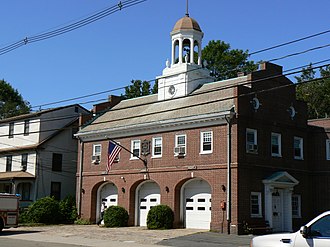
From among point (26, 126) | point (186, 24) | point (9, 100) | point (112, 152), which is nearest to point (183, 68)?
point (186, 24)

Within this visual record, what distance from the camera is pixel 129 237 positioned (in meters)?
28.3

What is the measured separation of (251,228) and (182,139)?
7349mm

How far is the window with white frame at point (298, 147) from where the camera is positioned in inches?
1395

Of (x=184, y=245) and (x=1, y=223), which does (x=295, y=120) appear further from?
(x=1, y=223)

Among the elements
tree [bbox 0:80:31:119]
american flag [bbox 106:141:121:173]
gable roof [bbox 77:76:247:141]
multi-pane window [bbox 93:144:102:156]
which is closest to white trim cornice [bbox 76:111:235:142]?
gable roof [bbox 77:76:247:141]

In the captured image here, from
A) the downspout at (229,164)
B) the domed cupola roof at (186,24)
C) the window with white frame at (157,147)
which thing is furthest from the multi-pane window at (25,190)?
the downspout at (229,164)

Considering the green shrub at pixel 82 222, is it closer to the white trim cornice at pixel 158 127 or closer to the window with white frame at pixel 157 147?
the white trim cornice at pixel 158 127

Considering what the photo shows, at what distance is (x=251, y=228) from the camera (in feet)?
99.1

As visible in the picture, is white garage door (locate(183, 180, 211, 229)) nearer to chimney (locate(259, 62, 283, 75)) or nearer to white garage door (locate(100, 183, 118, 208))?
white garage door (locate(100, 183, 118, 208))

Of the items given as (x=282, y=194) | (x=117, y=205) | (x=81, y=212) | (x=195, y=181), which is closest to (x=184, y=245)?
(x=195, y=181)

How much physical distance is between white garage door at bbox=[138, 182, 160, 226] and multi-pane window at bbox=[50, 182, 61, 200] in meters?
12.2

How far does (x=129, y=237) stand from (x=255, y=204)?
8.17m

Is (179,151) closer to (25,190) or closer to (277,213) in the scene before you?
(277,213)

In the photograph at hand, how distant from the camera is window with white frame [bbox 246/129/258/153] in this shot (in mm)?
31531
